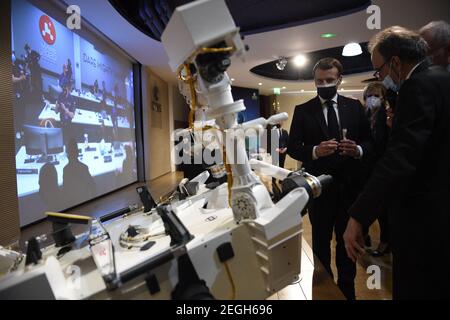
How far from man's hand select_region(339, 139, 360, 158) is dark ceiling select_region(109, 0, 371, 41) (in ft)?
11.6

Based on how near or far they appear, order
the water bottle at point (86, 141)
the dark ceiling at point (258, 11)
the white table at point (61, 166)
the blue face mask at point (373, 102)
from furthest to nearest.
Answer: the water bottle at point (86, 141) < the dark ceiling at point (258, 11) < the white table at point (61, 166) < the blue face mask at point (373, 102)

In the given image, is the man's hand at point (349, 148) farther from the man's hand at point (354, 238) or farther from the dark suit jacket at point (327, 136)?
the man's hand at point (354, 238)

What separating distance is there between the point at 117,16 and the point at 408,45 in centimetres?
412

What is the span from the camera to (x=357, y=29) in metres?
4.76

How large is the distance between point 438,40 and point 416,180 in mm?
766

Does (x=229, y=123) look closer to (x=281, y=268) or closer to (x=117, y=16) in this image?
(x=281, y=268)

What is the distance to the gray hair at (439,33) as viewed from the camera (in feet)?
3.98

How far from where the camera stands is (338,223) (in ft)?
4.81

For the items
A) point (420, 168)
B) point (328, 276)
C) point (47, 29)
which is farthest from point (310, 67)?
A: point (420, 168)

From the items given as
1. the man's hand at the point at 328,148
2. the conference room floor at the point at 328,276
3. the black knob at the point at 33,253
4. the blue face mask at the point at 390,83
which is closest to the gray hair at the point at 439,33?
the blue face mask at the point at 390,83

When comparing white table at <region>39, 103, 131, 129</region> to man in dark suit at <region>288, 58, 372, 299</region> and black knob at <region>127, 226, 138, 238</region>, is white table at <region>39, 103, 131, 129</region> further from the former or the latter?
man in dark suit at <region>288, 58, 372, 299</region>

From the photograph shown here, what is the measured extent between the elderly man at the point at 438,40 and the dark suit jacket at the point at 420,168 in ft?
1.43

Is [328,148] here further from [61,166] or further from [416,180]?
[61,166]

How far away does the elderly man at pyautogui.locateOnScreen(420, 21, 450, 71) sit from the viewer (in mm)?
1218
